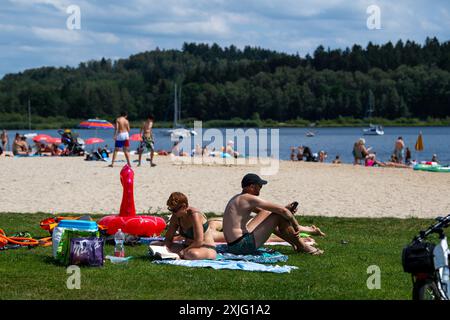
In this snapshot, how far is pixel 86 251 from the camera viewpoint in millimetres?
8492

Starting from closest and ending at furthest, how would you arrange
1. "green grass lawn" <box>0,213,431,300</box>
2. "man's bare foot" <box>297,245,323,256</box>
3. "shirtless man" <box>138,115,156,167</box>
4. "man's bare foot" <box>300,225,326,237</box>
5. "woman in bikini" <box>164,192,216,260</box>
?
"green grass lawn" <box>0,213,431,300</box> → "woman in bikini" <box>164,192,216,260</box> → "man's bare foot" <box>297,245,323,256</box> → "man's bare foot" <box>300,225,326,237</box> → "shirtless man" <box>138,115,156,167</box>

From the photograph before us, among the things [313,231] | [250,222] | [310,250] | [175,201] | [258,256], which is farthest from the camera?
[313,231]

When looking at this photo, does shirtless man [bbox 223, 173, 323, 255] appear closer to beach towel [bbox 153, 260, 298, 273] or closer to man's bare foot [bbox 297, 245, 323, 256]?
man's bare foot [bbox 297, 245, 323, 256]

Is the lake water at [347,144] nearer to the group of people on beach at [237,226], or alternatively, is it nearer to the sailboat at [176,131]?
the sailboat at [176,131]

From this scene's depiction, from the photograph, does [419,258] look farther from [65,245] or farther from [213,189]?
[213,189]

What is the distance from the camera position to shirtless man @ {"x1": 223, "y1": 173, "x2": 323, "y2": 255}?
936cm

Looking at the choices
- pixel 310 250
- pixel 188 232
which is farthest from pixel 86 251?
pixel 310 250

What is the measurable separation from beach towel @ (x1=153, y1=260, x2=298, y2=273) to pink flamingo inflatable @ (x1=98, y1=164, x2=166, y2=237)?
6.39 feet

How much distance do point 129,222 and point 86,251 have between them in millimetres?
2329

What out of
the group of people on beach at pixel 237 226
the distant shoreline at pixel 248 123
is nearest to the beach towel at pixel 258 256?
the group of people on beach at pixel 237 226

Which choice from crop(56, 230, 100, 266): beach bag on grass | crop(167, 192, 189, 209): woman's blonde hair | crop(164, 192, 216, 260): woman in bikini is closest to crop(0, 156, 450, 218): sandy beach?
crop(164, 192, 216, 260): woman in bikini

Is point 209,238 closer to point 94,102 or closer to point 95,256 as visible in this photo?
point 95,256

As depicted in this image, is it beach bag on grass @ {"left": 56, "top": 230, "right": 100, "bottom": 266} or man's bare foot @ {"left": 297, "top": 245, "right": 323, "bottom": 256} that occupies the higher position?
beach bag on grass @ {"left": 56, "top": 230, "right": 100, "bottom": 266}
